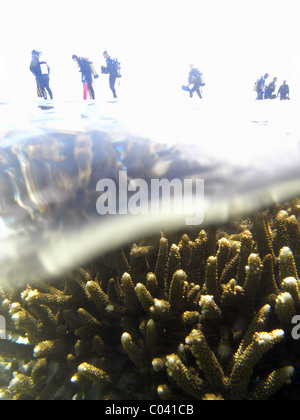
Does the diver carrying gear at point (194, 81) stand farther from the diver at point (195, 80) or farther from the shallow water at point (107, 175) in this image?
the shallow water at point (107, 175)

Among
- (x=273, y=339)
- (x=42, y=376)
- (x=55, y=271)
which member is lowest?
(x=42, y=376)

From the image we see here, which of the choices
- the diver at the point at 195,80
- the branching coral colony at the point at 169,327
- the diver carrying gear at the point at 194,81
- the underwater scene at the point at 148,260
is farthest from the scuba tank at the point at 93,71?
the branching coral colony at the point at 169,327

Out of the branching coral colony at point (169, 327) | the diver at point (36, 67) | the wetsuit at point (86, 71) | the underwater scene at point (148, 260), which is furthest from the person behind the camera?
the wetsuit at point (86, 71)

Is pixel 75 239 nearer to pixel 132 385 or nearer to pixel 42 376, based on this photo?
pixel 42 376

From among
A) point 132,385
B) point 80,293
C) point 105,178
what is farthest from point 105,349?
point 105,178

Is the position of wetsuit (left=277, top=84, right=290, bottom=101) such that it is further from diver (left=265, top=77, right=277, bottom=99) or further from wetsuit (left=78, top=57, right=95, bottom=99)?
wetsuit (left=78, top=57, right=95, bottom=99)

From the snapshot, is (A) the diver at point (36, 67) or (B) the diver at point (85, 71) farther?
(B) the diver at point (85, 71)
